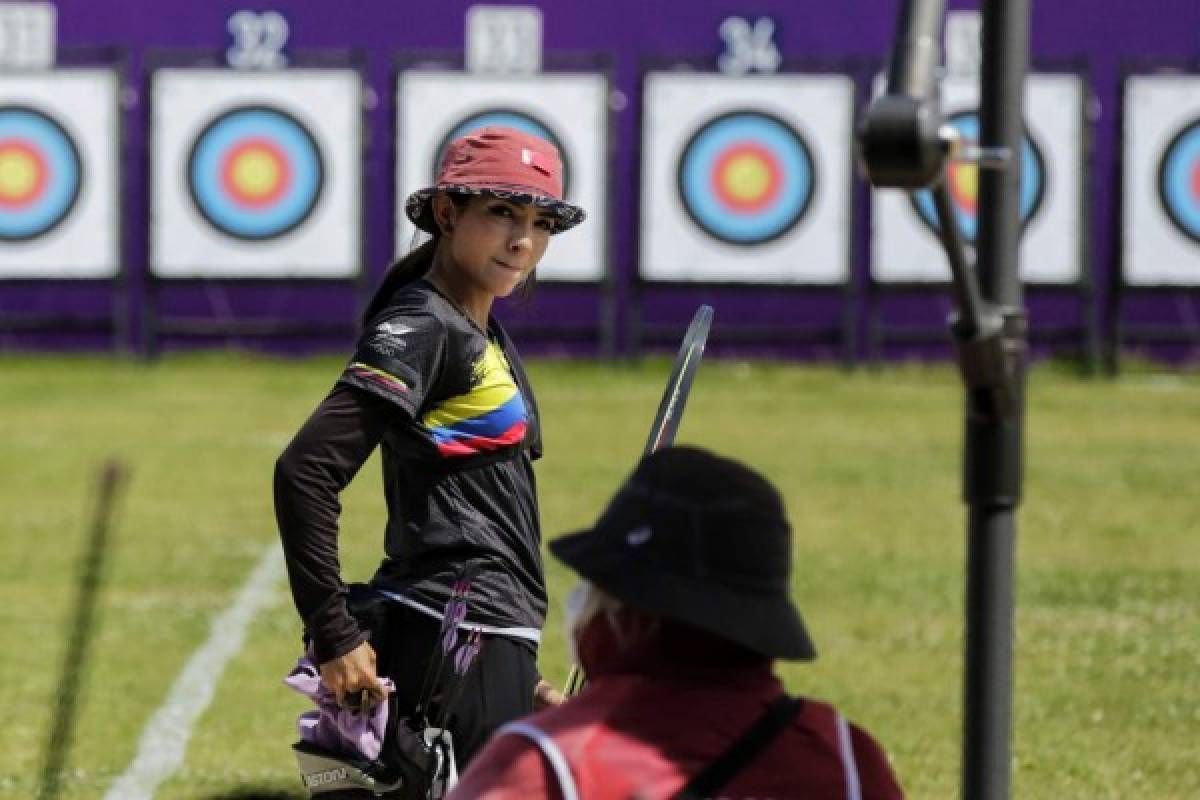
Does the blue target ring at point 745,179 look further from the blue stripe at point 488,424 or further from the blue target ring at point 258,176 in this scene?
the blue stripe at point 488,424

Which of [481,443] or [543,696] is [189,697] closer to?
[543,696]

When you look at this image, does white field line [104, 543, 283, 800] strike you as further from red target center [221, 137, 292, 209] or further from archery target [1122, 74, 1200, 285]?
archery target [1122, 74, 1200, 285]

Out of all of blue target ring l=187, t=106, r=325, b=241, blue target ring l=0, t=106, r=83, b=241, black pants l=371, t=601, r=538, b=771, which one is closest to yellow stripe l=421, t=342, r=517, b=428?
black pants l=371, t=601, r=538, b=771

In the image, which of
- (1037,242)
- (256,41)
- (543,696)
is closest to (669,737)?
(543,696)

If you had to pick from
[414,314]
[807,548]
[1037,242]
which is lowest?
[807,548]

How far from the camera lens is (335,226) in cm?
1570

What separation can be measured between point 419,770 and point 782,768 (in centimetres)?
120

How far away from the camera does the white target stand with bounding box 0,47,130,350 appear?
15672 mm

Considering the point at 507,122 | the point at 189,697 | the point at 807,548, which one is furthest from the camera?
the point at 507,122

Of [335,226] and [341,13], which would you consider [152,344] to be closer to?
[335,226]

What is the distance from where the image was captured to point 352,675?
297 cm

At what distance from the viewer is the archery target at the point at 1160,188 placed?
15.6 metres

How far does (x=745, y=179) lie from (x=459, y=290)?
41.4ft

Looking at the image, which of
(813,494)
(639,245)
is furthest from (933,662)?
(639,245)
